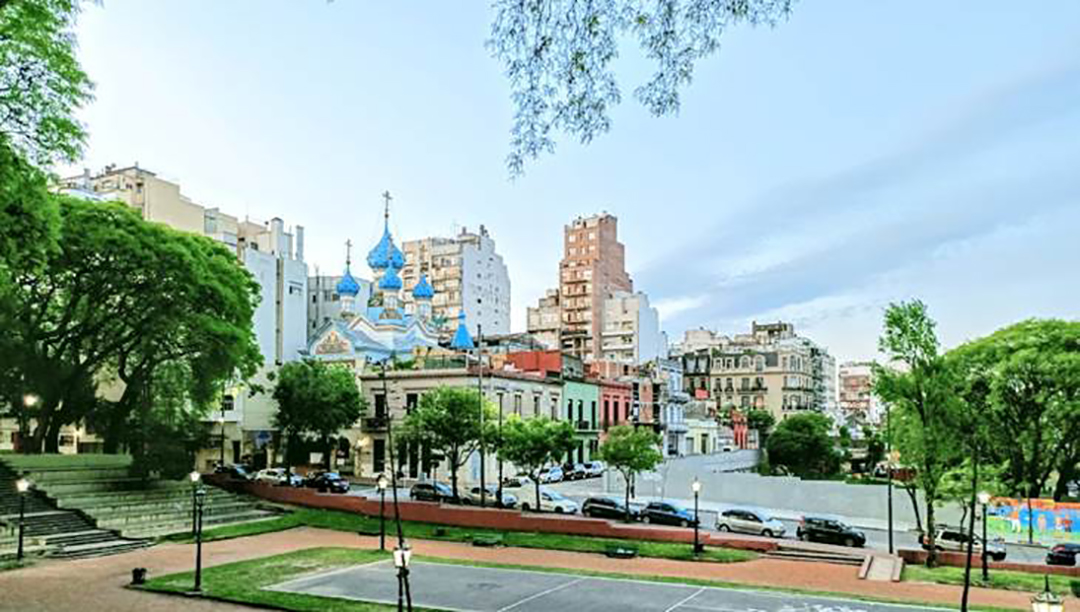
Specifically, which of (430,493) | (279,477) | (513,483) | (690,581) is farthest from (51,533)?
(513,483)

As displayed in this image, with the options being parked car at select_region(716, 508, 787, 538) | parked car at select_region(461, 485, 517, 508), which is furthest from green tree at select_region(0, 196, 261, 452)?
parked car at select_region(716, 508, 787, 538)

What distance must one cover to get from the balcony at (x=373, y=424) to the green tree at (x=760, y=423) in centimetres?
4747

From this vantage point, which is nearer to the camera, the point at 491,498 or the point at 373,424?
the point at 491,498

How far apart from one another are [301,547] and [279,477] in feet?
65.9

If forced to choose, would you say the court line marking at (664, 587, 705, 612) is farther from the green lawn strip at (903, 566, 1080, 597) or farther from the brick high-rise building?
the brick high-rise building

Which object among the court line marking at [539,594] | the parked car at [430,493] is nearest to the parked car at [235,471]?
the parked car at [430,493]

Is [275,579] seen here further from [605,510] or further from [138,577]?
[605,510]

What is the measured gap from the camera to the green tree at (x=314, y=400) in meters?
54.5

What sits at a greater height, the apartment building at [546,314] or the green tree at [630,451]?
the apartment building at [546,314]

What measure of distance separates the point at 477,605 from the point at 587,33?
1874 cm

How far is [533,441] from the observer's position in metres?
41.1

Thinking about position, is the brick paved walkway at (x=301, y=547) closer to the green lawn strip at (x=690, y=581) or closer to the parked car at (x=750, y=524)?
the green lawn strip at (x=690, y=581)

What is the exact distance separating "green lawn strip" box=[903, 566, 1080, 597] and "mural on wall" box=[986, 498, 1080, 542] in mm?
11562

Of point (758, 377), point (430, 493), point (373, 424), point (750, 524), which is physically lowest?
point (750, 524)
